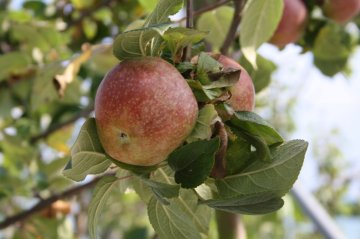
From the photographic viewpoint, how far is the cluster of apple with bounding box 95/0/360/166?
1.74ft

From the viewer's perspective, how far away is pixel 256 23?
33.3 inches

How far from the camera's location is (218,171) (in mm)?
606

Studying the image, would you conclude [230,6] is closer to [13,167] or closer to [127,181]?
[127,181]

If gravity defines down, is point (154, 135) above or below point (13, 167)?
above

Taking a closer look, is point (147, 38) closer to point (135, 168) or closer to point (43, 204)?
point (135, 168)

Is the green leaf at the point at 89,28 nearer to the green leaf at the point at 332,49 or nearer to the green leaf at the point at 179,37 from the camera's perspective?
the green leaf at the point at 332,49

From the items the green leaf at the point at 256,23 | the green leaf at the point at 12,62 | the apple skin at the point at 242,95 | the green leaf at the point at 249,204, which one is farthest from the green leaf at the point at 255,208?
the green leaf at the point at 12,62

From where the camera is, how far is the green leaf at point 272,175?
0.59 m

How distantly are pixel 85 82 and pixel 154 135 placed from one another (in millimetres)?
1040

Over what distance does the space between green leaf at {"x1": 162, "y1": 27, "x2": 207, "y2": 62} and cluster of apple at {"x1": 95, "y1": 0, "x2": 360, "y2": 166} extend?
24 millimetres

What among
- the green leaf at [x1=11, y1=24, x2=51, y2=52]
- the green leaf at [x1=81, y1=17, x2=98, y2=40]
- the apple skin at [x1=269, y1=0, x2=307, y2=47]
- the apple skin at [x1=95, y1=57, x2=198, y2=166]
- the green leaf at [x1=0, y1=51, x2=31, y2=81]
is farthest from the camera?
the green leaf at [x1=81, y1=17, x2=98, y2=40]

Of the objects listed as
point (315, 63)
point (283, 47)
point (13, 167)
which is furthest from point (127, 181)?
point (13, 167)

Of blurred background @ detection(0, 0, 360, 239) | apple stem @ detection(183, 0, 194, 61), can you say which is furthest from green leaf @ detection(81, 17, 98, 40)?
apple stem @ detection(183, 0, 194, 61)

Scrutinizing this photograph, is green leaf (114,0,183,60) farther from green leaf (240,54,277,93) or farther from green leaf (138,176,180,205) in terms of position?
green leaf (240,54,277,93)
